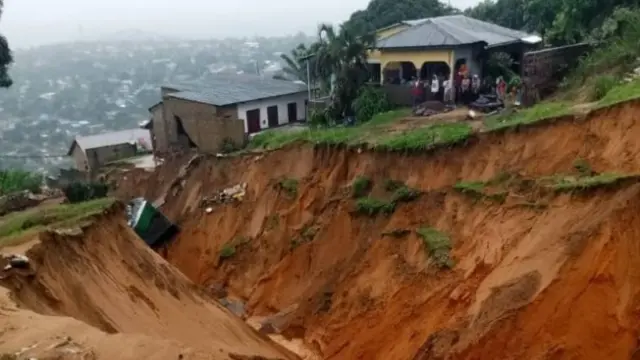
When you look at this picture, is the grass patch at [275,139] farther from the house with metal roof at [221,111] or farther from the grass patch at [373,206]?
the grass patch at [373,206]

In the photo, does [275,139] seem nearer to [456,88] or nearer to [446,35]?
[456,88]

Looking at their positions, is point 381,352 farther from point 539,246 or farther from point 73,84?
point 73,84

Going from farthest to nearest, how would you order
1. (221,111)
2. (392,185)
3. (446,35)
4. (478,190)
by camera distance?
(221,111) < (446,35) < (392,185) < (478,190)

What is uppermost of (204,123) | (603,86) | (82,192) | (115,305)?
(603,86)

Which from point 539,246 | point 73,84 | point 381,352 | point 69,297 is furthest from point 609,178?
point 73,84

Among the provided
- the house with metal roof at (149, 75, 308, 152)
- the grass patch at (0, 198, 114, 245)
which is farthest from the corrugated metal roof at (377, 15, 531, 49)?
the grass patch at (0, 198, 114, 245)

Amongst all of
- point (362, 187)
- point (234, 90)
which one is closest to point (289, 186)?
point (362, 187)

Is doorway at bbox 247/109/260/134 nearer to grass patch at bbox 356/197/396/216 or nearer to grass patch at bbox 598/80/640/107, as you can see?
grass patch at bbox 356/197/396/216
